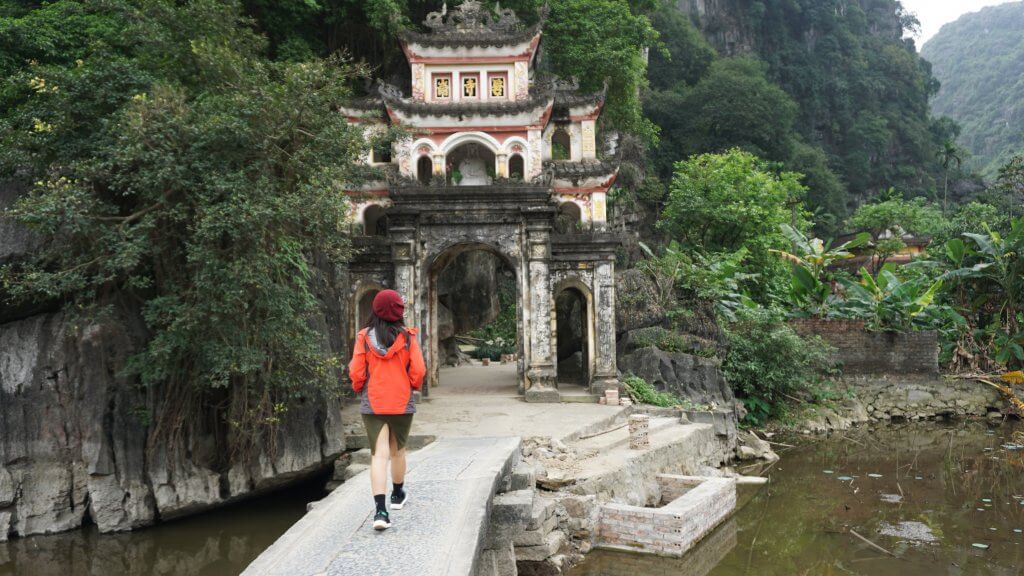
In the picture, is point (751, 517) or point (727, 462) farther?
point (727, 462)

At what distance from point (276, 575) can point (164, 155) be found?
6005 mm

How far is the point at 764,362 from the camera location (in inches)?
696

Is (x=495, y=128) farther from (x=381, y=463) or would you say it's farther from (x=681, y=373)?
(x=381, y=463)

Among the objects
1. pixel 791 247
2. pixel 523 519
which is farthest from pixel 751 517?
pixel 791 247

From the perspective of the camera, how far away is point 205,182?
28.4 feet

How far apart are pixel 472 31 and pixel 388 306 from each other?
13.4m

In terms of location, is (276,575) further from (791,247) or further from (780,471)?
(791,247)

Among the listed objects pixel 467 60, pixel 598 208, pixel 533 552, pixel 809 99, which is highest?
pixel 809 99

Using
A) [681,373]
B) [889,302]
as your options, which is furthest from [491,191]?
[889,302]

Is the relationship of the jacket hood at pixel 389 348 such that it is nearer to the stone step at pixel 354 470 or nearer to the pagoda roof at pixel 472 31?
the stone step at pixel 354 470

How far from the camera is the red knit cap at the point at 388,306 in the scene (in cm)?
518

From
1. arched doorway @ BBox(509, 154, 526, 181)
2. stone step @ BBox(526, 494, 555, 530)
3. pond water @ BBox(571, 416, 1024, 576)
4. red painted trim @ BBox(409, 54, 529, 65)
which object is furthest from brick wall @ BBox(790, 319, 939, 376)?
stone step @ BBox(526, 494, 555, 530)

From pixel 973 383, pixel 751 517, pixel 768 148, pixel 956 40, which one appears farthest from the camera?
pixel 956 40

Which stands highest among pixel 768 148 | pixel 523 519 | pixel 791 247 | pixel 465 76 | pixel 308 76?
pixel 768 148
